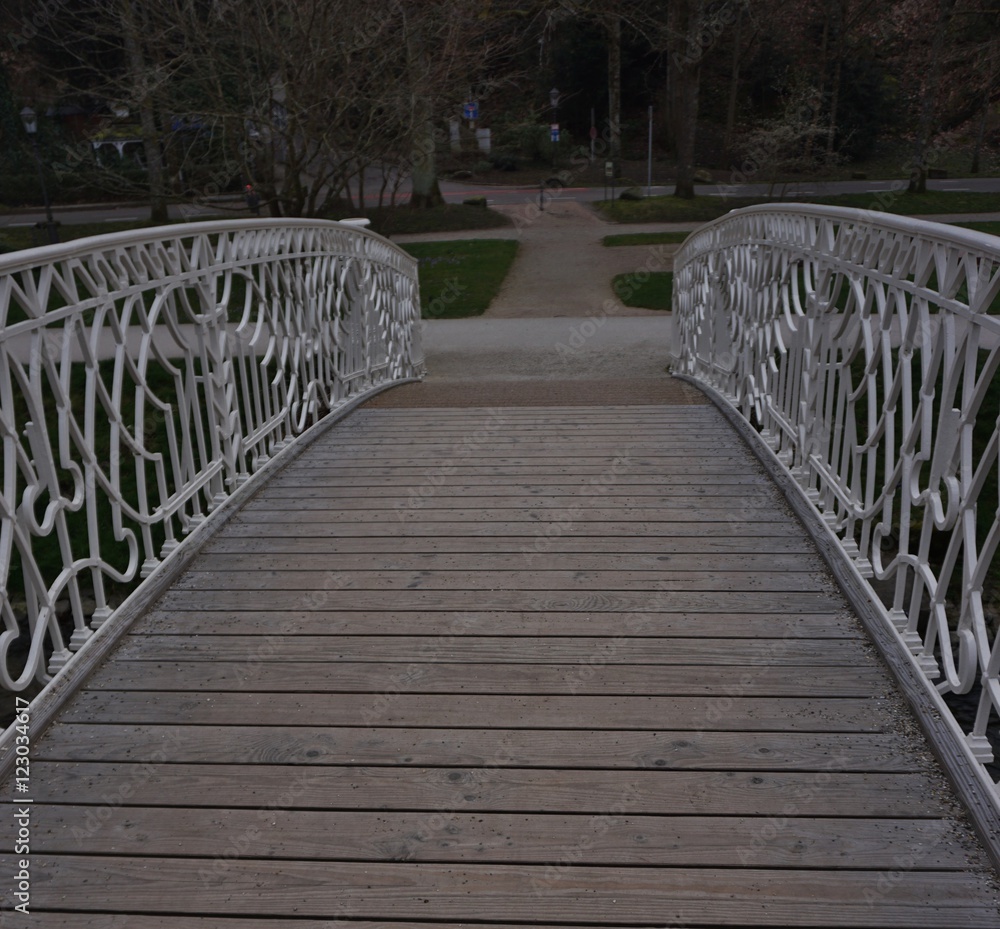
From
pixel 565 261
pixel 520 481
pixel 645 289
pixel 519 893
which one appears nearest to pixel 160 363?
pixel 520 481

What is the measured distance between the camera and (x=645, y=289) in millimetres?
15594

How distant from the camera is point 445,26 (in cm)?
1275

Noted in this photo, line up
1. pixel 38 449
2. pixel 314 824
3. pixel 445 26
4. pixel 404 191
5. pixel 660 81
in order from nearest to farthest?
pixel 314 824
pixel 38 449
pixel 445 26
pixel 404 191
pixel 660 81

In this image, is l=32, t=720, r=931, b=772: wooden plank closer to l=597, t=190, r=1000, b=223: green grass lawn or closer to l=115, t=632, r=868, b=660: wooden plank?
l=115, t=632, r=868, b=660: wooden plank

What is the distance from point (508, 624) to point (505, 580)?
1.10ft

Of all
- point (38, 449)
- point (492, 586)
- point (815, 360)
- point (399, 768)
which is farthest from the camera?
point (815, 360)

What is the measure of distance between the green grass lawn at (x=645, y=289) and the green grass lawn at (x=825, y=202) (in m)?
5.39

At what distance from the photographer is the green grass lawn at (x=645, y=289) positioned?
48.7ft

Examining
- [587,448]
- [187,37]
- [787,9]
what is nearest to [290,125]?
[187,37]

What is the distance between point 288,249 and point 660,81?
3498 centimetres

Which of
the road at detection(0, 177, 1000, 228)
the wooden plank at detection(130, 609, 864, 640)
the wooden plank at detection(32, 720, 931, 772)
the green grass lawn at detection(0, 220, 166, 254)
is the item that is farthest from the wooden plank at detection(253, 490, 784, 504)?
the road at detection(0, 177, 1000, 228)

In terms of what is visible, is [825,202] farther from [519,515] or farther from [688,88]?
[519,515]

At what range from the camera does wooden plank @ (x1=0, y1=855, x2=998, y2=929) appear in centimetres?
192

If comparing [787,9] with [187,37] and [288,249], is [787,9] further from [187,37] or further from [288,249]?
[288,249]
